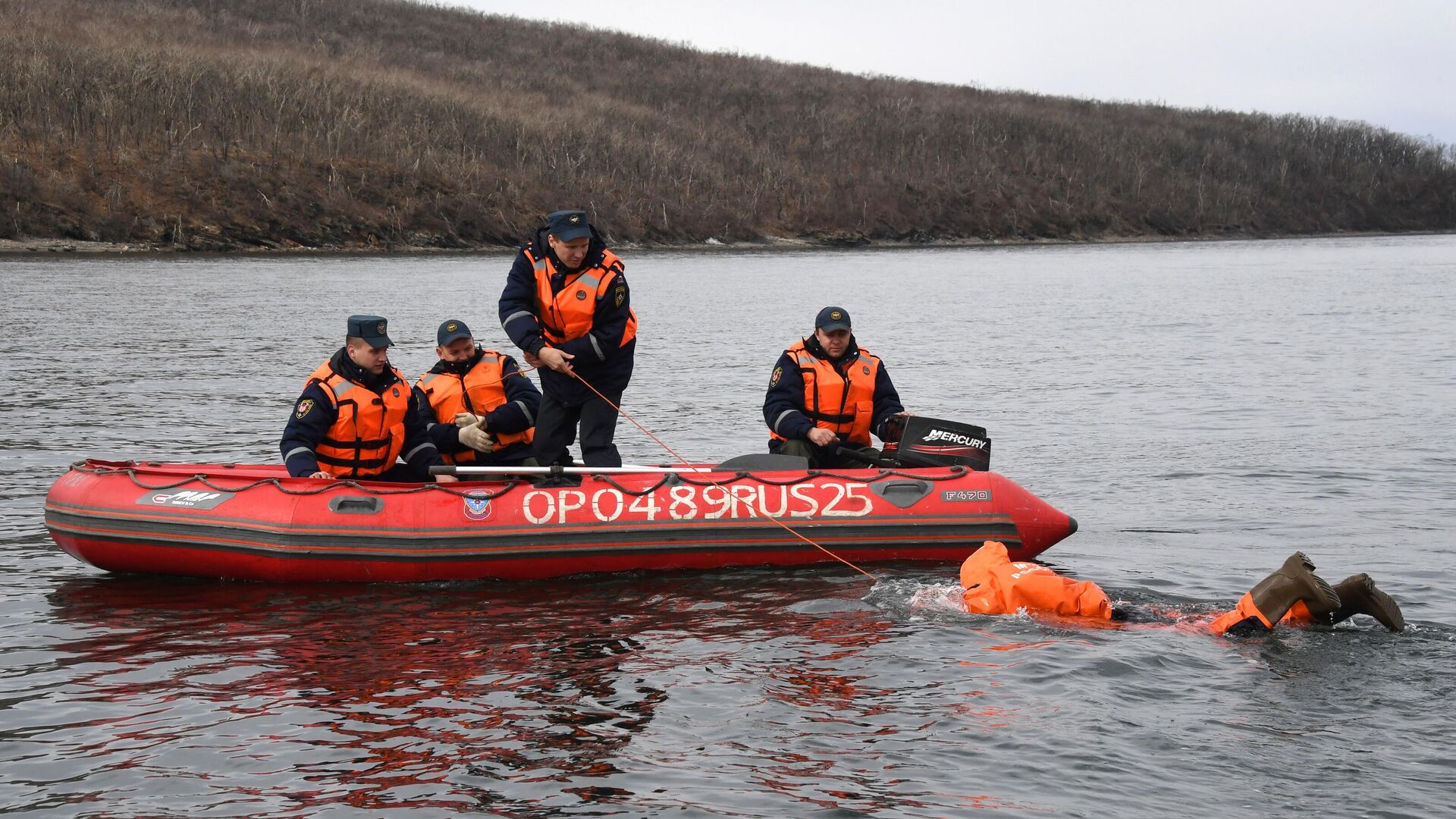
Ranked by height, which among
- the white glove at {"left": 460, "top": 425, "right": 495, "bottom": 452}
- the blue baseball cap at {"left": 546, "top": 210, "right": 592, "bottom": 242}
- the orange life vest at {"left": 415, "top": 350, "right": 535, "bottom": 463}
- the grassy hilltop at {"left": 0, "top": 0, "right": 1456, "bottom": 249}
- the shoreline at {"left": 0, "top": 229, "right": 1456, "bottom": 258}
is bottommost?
the white glove at {"left": 460, "top": 425, "right": 495, "bottom": 452}

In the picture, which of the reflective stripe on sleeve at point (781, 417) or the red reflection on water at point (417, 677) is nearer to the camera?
the red reflection on water at point (417, 677)

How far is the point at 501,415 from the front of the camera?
28.0 feet

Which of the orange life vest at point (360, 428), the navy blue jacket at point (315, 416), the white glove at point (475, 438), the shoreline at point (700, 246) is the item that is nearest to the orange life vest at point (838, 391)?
the white glove at point (475, 438)

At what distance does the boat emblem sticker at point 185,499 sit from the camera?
7918mm

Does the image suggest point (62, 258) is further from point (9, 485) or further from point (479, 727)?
point (479, 727)

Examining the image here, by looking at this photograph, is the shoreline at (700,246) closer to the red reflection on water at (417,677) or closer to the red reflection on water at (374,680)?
the red reflection on water at (374,680)

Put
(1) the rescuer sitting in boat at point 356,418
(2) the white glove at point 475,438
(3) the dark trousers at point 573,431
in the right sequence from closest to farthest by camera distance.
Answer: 1. (1) the rescuer sitting in boat at point 356,418
2. (3) the dark trousers at point 573,431
3. (2) the white glove at point 475,438

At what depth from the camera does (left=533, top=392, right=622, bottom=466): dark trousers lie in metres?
8.21

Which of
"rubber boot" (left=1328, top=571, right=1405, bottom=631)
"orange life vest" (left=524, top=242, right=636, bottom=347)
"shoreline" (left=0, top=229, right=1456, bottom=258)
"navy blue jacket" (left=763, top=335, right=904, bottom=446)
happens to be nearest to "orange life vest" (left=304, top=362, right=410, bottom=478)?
"orange life vest" (left=524, top=242, right=636, bottom=347)

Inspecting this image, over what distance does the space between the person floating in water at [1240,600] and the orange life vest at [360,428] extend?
3321mm

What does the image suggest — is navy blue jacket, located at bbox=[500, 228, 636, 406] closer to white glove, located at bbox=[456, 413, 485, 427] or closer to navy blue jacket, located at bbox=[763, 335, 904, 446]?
white glove, located at bbox=[456, 413, 485, 427]

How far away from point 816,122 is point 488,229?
26407 millimetres

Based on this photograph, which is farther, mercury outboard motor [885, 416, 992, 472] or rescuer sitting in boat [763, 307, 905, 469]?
rescuer sitting in boat [763, 307, 905, 469]

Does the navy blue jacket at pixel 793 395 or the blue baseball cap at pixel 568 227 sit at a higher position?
the blue baseball cap at pixel 568 227
